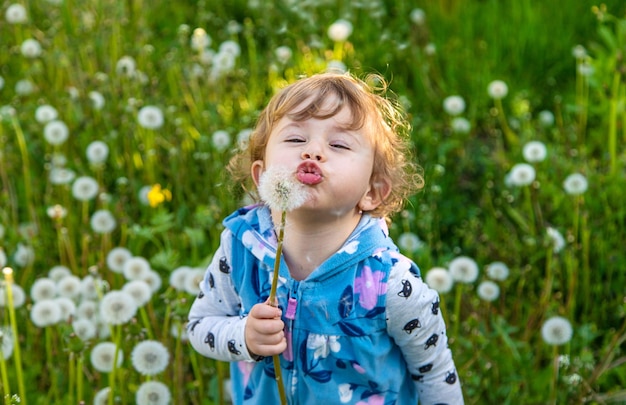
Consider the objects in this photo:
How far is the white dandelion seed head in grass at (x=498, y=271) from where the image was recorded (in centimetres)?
246

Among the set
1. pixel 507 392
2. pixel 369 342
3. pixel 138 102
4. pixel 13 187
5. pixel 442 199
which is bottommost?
pixel 507 392

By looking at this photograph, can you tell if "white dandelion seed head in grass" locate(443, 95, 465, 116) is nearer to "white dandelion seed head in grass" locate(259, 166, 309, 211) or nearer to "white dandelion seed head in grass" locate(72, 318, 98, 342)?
"white dandelion seed head in grass" locate(72, 318, 98, 342)

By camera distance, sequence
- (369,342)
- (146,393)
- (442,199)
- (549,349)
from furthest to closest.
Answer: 1. (442,199)
2. (549,349)
3. (146,393)
4. (369,342)

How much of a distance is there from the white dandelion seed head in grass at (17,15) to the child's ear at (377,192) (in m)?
2.29

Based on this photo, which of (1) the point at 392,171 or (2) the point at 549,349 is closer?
(1) the point at 392,171

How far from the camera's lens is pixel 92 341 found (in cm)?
217

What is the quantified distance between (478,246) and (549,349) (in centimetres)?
44

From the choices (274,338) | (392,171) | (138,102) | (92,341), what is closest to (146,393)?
(92,341)

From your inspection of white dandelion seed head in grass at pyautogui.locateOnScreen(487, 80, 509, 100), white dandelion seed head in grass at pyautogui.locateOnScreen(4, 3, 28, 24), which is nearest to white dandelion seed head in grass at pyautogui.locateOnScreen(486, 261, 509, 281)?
white dandelion seed head in grass at pyautogui.locateOnScreen(487, 80, 509, 100)

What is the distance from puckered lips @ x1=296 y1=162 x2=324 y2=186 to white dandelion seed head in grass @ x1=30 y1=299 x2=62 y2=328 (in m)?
0.91

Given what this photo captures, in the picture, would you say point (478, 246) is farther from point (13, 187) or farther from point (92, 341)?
point (13, 187)

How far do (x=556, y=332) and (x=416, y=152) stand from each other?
972 millimetres

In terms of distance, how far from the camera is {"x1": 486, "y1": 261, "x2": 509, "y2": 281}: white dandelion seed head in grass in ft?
8.06

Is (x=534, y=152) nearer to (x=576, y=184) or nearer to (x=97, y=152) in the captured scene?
(x=576, y=184)
